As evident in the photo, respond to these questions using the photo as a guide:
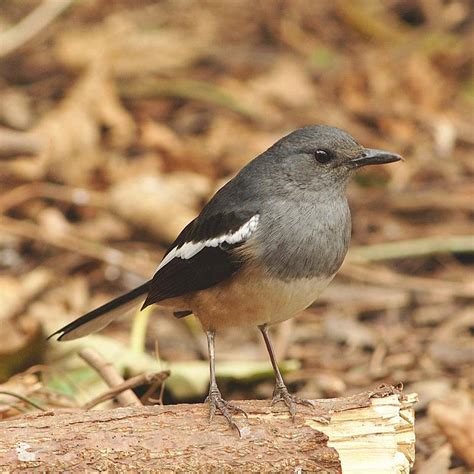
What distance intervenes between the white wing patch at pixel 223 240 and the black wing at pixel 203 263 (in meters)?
0.01

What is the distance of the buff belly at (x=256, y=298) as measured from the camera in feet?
12.9

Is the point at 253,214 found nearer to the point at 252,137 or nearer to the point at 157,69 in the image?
the point at 252,137

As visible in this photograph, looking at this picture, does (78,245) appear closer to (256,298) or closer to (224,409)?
(256,298)

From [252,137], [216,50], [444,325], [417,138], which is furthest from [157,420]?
[216,50]

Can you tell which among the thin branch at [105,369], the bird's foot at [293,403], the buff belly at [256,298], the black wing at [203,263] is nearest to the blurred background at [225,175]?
the thin branch at [105,369]

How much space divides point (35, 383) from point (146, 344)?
4.30ft

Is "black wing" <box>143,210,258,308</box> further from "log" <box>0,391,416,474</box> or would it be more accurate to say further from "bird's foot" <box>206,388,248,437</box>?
"log" <box>0,391,416,474</box>

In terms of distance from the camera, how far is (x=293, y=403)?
3709 mm

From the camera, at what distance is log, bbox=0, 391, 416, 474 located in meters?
3.30

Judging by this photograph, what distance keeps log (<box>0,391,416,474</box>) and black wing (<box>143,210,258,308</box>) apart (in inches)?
26.6

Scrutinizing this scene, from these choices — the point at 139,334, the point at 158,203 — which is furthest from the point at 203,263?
the point at 158,203

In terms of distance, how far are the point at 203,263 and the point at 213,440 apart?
3.06 feet

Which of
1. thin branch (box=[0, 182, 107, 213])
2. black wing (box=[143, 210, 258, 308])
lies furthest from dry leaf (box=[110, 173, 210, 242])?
black wing (box=[143, 210, 258, 308])

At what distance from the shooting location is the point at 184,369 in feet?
16.3
